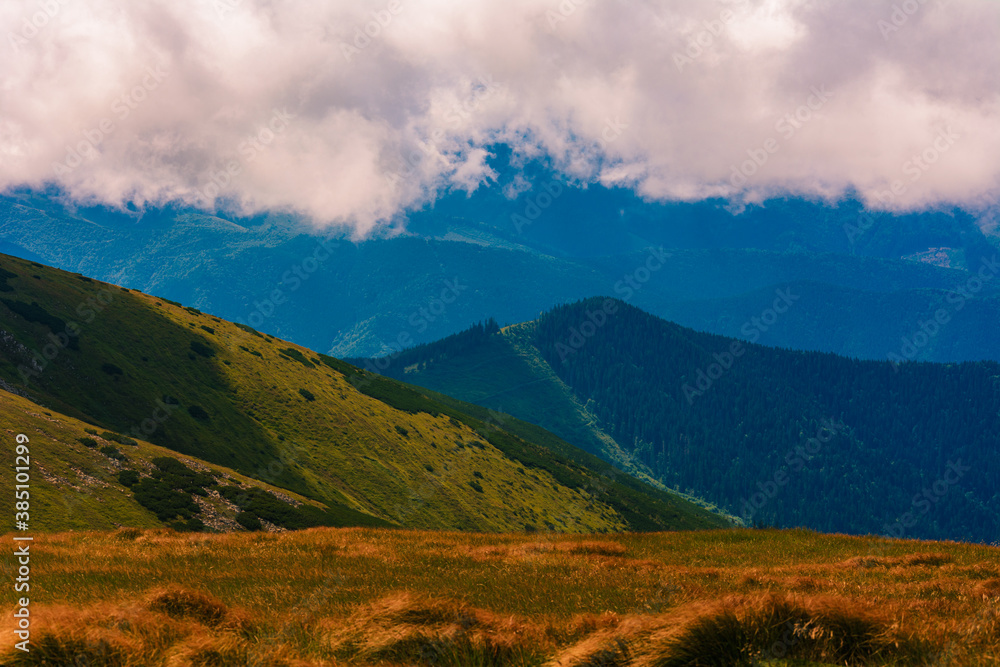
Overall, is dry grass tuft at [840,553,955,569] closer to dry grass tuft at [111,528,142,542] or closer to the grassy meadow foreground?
the grassy meadow foreground

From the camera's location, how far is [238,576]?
15.4 m

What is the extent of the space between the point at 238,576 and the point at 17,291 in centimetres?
8803

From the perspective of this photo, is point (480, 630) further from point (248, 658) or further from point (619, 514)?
point (619, 514)

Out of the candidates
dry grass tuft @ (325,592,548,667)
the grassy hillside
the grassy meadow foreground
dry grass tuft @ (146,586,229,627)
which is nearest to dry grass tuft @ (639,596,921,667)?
the grassy meadow foreground

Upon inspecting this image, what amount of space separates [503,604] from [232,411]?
90948 millimetres

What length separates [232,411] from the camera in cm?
9462

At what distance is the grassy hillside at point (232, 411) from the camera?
73875 millimetres

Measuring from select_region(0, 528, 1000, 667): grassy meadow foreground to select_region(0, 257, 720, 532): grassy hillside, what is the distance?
113 feet

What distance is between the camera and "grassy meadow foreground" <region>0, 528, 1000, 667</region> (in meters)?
8.16

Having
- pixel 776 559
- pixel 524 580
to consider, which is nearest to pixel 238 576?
pixel 524 580

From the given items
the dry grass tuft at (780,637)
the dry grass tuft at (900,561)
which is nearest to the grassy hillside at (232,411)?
the dry grass tuft at (900,561)

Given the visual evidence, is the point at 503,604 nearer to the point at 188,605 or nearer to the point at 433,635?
the point at 433,635

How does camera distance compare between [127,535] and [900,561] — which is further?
[127,535]

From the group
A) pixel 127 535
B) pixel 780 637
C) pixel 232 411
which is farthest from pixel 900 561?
pixel 232 411
